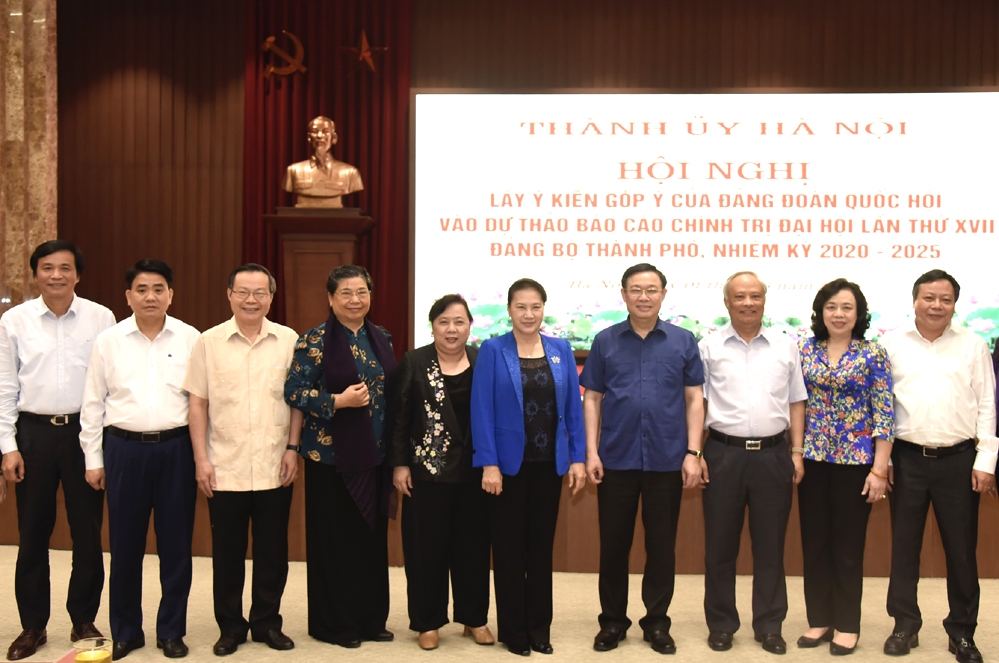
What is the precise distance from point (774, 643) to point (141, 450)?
7.34 feet

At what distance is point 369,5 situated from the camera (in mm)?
5980

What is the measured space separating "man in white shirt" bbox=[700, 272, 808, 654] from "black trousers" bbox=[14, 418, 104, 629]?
7.01 ft

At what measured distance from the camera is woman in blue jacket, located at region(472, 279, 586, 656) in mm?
2898

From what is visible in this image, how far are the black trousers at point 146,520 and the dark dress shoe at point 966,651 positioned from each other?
8.60 ft

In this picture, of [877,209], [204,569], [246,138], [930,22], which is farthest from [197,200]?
[930,22]

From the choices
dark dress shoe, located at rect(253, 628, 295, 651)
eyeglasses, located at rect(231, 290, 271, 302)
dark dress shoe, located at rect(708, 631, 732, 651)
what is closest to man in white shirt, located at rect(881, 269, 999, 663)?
dark dress shoe, located at rect(708, 631, 732, 651)

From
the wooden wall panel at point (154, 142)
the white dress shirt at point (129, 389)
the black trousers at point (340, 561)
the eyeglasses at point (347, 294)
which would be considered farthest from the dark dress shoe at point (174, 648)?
the wooden wall panel at point (154, 142)

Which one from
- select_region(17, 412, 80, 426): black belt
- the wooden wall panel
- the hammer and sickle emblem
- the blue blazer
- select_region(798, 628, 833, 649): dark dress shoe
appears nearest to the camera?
the blue blazer

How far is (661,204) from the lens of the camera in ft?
18.9

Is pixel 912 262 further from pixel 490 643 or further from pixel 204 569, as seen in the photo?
pixel 204 569

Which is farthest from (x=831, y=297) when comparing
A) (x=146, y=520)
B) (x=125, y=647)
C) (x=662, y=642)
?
(x=125, y=647)

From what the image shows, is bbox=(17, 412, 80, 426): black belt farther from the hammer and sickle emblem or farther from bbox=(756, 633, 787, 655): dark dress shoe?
the hammer and sickle emblem

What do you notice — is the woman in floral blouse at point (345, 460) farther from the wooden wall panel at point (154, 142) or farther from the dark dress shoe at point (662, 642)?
the wooden wall panel at point (154, 142)

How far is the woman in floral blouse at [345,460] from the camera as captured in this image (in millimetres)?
2934
